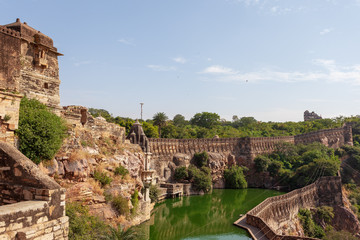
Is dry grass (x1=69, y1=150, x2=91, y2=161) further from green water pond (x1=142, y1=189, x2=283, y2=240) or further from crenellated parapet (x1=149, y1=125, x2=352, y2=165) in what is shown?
crenellated parapet (x1=149, y1=125, x2=352, y2=165)

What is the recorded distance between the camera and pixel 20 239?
5164mm

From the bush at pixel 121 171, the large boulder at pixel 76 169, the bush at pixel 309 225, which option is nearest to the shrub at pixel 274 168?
the bush at pixel 309 225

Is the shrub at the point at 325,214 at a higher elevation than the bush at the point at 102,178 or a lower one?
lower

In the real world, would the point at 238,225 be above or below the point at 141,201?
below

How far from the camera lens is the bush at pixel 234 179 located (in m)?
38.9

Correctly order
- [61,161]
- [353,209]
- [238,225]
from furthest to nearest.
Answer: [353,209]
[238,225]
[61,161]

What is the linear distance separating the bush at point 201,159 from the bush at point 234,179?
12.4ft

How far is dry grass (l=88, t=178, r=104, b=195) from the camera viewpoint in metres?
14.0

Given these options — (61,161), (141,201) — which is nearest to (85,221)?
(61,161)

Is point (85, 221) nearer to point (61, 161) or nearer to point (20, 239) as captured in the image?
point (61, 161)

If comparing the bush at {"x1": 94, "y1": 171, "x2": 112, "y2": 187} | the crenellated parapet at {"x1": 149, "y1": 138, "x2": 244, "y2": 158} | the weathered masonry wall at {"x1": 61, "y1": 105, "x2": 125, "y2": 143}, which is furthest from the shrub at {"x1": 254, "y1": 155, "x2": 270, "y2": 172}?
the bush at {"x1": 94, "y1": 171, "x2": 112, "y2": 187}

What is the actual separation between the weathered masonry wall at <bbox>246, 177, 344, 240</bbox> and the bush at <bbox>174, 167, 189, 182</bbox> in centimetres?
1180

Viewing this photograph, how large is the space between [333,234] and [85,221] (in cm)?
2224

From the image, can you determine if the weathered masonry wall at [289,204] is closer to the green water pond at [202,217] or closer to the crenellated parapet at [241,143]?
the green water pond at [202,217]
